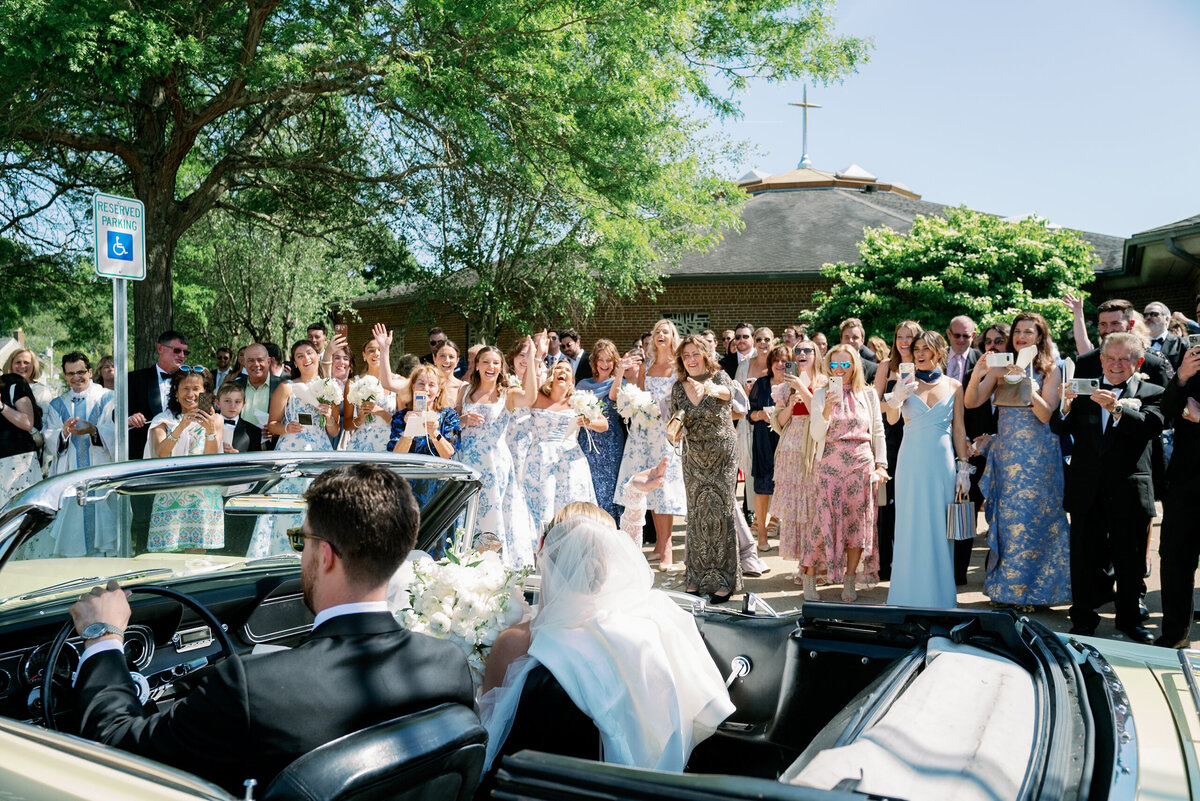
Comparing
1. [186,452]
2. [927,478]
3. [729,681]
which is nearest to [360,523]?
[729,681]

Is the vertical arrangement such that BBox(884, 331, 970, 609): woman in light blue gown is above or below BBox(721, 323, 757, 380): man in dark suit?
below

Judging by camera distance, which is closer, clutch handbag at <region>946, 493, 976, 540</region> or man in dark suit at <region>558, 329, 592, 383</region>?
clutch handbag at <region>946, 493, 976, 540</region>

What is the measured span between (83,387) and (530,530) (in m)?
4.71

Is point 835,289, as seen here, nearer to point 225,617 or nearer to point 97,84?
point 97,84

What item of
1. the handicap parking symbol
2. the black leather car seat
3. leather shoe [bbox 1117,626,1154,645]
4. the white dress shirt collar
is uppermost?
the handicap parking symbol

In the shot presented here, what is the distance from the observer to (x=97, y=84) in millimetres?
10375

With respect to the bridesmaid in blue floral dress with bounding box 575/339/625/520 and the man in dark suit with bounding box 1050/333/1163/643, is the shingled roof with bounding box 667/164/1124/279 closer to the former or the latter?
the bridesmaid in blue floral dress with bounding box 575/339/625/520

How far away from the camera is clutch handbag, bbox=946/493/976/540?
671cm

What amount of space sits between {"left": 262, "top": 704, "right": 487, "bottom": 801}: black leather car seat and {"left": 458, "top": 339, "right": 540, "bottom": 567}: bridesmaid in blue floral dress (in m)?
5.53

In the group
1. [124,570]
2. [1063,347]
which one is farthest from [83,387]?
[1063,347]

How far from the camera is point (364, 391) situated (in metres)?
7.88

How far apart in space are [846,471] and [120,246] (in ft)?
18.3

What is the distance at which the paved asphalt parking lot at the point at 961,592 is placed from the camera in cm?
649

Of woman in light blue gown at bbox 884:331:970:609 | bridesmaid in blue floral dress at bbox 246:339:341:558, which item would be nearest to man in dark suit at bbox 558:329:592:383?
bridesmaid in blue floral dress at bbox 246:339:341:558
